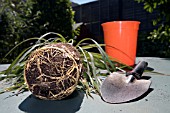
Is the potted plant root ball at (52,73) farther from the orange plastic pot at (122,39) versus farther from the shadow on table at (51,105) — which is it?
the orange plastic pot at (122,39)

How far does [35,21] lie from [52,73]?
3.41 meters

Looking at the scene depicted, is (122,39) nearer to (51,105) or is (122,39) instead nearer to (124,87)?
(124,87)

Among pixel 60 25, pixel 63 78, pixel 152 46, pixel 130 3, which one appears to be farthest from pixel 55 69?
pixel 130 3

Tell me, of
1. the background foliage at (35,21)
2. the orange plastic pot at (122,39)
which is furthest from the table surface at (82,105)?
the background foliage at (35,21)

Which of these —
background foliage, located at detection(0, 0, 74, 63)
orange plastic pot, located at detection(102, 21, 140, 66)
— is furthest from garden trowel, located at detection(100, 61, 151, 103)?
background foliage, located at detection(0, 0, 74, 63)

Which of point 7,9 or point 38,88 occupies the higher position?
point 7,9

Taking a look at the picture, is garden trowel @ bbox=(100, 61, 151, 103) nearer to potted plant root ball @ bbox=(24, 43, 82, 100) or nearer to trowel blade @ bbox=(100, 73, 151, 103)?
trowel blade @ bbox=(100, 73, 151, 103)

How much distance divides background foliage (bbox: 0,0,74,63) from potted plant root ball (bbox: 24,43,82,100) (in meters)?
3.21

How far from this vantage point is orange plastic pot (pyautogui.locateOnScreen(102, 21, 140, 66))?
1.09m

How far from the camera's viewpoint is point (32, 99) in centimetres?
67

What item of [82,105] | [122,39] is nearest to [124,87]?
[82,105]

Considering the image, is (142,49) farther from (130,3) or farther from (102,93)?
(102,93)

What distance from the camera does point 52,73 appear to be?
620mm

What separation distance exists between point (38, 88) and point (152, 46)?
217 inches
